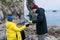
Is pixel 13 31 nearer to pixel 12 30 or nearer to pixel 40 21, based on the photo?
pixel 12 30

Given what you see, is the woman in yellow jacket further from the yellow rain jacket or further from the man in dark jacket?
the man in dark jacket

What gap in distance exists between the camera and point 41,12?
9.88m

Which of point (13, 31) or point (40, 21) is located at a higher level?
point (40, 21)

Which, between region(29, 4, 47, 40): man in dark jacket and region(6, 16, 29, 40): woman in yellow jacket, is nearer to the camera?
region(6, 16, 29, 40): woman in yellow jacket

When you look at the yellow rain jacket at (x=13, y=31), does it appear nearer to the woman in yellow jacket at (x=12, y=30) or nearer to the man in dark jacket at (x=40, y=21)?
the woman in yellow jacket at (x=12, y=30)

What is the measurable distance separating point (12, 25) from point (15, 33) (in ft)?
1.10

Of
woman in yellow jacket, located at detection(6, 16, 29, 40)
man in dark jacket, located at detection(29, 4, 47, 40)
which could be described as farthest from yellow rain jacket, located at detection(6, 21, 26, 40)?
man in dark jacket, located at detection(29, 4, 47, 40)

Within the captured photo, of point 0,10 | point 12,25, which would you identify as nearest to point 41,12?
point 12,25

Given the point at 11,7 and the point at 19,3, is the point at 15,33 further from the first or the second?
the point at 19,3

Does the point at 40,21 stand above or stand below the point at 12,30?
above

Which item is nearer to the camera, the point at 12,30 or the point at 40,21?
the point at 12,30

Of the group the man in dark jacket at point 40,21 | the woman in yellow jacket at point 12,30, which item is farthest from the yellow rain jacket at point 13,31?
the man in dark jacket at point 40,21

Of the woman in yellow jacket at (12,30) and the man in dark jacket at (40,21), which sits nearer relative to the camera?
the woman in yellow jacket at (12,30)

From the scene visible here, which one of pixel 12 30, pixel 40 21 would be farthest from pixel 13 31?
pixel 40 21
